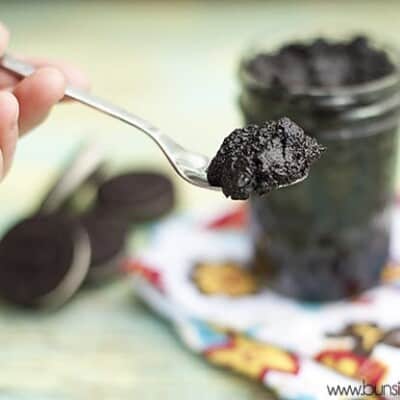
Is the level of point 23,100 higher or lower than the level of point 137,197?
higher

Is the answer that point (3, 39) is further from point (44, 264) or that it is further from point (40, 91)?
point (44, 264)

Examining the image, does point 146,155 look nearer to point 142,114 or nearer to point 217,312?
point 142,114

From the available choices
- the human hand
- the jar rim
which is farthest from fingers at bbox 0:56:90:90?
the jar rim

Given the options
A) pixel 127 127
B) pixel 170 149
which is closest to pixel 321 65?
pixel 170 149

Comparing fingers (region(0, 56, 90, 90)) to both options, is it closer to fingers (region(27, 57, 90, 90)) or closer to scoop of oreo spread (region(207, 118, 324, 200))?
fingers (region(27, 57, 90, 90))

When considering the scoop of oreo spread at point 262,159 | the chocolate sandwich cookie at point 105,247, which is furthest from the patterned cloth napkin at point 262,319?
the scoop of oreo spread at point 262,159

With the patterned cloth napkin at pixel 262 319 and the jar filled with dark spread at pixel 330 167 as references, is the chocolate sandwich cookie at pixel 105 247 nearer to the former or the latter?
the patterned cloth napkin at pixel 262 319
